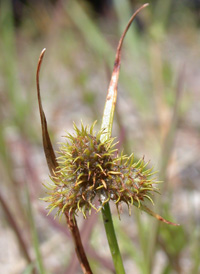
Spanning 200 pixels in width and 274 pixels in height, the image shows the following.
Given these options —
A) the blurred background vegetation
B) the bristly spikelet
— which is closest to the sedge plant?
the bristly spikelet

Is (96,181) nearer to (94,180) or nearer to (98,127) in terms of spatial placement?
(94,180)

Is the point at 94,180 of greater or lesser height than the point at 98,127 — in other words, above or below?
below

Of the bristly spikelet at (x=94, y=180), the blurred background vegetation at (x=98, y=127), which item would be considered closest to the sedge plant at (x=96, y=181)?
the bristly spikelet at (x=94, y=180)

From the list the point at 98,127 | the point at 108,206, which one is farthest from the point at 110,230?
the point at 98,127

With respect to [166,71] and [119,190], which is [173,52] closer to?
[166,71]

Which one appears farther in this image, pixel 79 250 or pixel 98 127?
pixel 98 127
